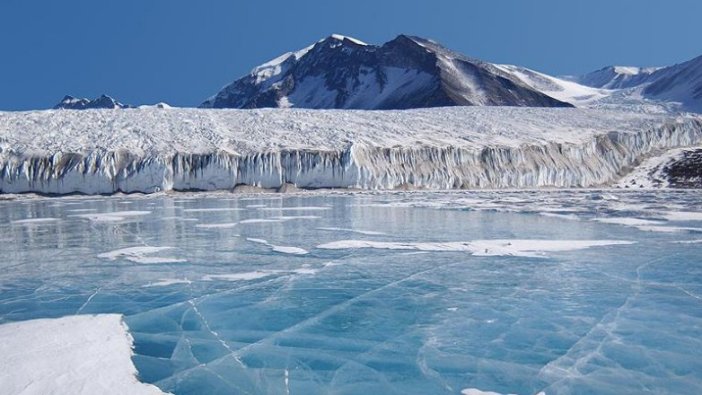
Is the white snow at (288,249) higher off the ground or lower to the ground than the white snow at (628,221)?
lower

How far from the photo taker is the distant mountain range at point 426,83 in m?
109

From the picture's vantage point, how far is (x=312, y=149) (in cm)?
3438

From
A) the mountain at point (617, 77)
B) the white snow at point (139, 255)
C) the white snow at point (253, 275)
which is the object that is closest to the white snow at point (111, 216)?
the white snow at point (139, 255)

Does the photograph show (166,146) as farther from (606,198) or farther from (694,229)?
(694,229)

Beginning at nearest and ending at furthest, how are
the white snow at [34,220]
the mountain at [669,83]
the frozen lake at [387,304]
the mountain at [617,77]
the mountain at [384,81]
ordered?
the frozen lake at [387,304], the white snow at [34,220], the mountain at [669,83], the mountain at [384,81], the mountain at [617,77]

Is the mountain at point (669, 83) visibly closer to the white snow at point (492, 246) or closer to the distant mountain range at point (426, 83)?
the distant mountain range at point (426, 83)

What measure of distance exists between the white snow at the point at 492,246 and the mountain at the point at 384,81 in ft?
290

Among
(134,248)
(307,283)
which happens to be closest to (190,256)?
(134,248)

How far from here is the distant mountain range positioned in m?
109

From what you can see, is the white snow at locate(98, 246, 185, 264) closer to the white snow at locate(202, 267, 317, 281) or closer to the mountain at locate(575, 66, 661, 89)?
the white snow at locate(202, 267, 317, 281)

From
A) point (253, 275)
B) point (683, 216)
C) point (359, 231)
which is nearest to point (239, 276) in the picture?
point (253, 275)

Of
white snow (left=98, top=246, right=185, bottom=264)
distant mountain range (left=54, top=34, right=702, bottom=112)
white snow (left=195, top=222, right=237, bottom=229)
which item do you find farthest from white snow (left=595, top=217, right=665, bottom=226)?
distant mountain range (left=54, top=34, right=702, bottom=112)

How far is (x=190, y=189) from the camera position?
33.2m

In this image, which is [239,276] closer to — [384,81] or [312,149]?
[312,149]
